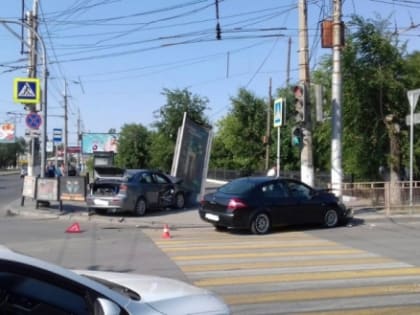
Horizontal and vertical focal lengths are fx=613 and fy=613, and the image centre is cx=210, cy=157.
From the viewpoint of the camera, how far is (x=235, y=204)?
15.1m

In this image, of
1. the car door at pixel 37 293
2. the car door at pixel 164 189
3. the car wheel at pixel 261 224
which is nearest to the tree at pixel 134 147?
the car door at pixel 164 189

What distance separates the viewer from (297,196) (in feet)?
52.9

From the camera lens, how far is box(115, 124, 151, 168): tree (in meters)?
66.2

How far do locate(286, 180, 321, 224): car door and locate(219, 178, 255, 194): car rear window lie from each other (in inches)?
43.9

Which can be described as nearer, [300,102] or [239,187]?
[239,187]

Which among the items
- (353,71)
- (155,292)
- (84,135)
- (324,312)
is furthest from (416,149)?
(84,135)

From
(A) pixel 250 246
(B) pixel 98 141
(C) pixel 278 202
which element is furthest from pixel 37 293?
(B) pixel 98 141

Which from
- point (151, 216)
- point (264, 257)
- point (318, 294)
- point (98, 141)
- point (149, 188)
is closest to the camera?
point (318, 294)

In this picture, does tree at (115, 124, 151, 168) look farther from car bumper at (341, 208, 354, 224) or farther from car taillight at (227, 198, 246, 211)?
car taillight at (227, 198, 246, 211)

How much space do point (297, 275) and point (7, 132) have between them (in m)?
85.5

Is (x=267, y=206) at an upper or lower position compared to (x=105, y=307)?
lower

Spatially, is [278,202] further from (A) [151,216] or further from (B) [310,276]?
(B) [310,276]

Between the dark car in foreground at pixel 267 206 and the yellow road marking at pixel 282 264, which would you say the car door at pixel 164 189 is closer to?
the dark car in foreground at pixel 267 206

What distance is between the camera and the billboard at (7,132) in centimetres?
8806
